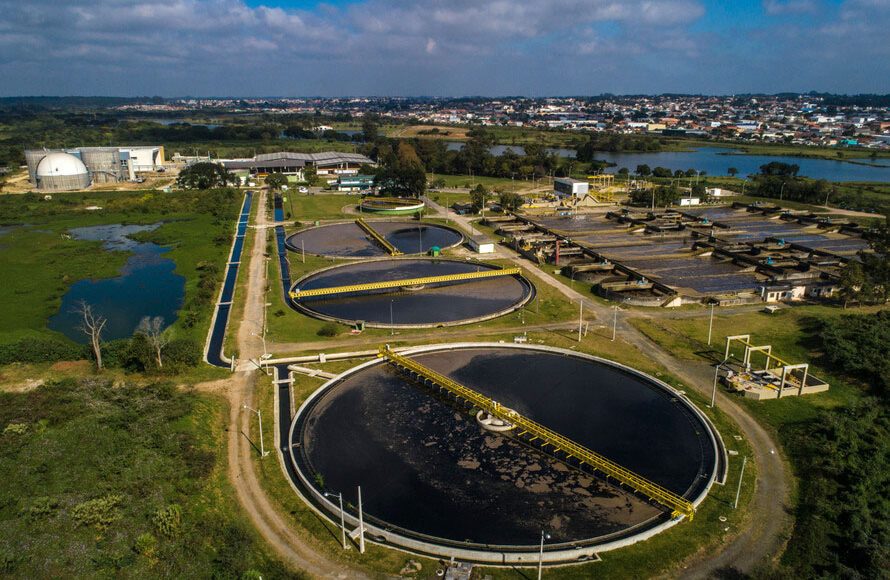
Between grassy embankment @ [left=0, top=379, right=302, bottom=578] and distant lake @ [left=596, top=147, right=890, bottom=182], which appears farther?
distant lake @ [left=596, top=147, right=890, bottom=182]

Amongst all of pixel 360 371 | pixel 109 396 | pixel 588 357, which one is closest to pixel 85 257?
pixel 109 396

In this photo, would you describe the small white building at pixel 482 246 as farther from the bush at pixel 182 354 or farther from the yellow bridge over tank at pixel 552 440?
the bush at pixel 182 354

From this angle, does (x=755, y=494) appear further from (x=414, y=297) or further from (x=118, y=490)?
(x=414, y=297)

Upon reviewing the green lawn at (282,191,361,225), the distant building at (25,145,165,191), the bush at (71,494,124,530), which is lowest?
the bush at (71,494,124,530)

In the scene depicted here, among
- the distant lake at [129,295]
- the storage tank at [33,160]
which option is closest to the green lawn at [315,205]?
the distant lake at [129,295]

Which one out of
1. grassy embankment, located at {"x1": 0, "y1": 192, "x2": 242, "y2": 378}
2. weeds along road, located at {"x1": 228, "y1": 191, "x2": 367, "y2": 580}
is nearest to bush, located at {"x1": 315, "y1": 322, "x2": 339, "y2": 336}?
weeds along road, located at {"x1": 228, "y1": 191, "x2": 367, "y2": 580}

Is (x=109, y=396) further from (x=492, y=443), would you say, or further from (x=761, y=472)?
(x=761, y=472)

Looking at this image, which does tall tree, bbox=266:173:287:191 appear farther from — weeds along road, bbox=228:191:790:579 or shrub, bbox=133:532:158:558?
shrub, bbox=133:532:158:558
